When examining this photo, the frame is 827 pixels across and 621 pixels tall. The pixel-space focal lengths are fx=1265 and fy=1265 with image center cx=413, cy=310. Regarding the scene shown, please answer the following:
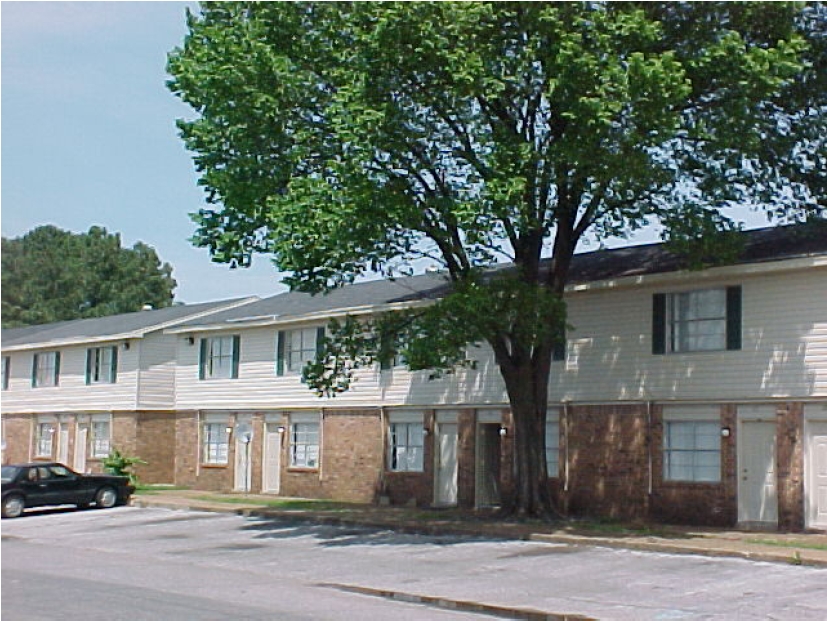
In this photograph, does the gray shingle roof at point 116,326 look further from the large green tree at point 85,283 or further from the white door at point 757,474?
the large green tree at point 85,283

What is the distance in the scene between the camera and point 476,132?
72.5 ft

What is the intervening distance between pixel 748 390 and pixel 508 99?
282 inches

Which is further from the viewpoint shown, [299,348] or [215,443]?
[215,443]

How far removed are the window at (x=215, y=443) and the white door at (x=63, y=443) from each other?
847cm

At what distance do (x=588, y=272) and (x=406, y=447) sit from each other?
685 cm

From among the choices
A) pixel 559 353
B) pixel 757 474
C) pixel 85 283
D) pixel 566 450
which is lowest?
pixel 757 474

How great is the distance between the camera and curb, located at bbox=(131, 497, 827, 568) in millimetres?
18906

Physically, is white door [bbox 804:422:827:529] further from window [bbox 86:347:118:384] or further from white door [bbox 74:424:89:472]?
white door [bbox 74:424:89:472]

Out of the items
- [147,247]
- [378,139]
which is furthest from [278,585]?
[147,247]

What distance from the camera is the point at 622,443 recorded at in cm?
2603

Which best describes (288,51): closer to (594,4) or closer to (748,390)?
(594,4)

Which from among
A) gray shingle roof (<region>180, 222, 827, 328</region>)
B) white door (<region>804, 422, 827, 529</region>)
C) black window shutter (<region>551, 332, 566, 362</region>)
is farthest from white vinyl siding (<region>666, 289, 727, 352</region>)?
black window shutter (<region>551, 332, 566, 362</region>)

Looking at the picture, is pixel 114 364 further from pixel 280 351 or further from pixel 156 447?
pixel 280 351

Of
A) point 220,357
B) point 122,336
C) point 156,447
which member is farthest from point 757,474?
point 122,336
